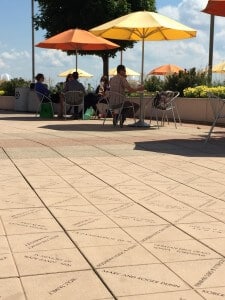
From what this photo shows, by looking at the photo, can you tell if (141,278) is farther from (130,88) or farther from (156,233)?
(130,88)

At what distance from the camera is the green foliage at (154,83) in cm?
1902

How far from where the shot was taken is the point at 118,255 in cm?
358

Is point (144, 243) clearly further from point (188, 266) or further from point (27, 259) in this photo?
point (27, 259)

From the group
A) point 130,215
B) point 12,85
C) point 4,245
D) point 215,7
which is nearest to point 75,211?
point 130,215

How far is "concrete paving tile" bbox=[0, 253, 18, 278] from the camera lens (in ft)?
10.5

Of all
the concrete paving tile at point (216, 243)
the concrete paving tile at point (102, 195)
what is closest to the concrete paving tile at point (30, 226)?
the concrete paving tile at point (102, 195)

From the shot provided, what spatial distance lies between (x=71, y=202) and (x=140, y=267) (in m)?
1.76

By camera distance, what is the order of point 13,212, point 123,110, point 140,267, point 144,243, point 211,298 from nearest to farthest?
point 211,298 → point 140,267 → point 144,243 → point 13,212 → point 123,110

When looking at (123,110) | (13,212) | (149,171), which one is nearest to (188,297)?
(13,212)

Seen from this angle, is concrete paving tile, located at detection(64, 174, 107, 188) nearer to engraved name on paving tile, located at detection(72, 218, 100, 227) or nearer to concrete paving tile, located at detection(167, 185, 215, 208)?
concrete paving tile, located at detection(167, 185, 215, 208)

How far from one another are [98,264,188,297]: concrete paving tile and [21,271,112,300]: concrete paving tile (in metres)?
0.08

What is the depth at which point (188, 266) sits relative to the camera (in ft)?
11.1

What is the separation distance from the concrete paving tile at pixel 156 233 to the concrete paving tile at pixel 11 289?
111cm

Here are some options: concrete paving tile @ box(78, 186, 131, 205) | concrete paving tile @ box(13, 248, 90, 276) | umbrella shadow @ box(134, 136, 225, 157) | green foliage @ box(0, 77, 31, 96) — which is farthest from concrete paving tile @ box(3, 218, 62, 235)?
green foliage @ box(0, 77, 31, 96)
